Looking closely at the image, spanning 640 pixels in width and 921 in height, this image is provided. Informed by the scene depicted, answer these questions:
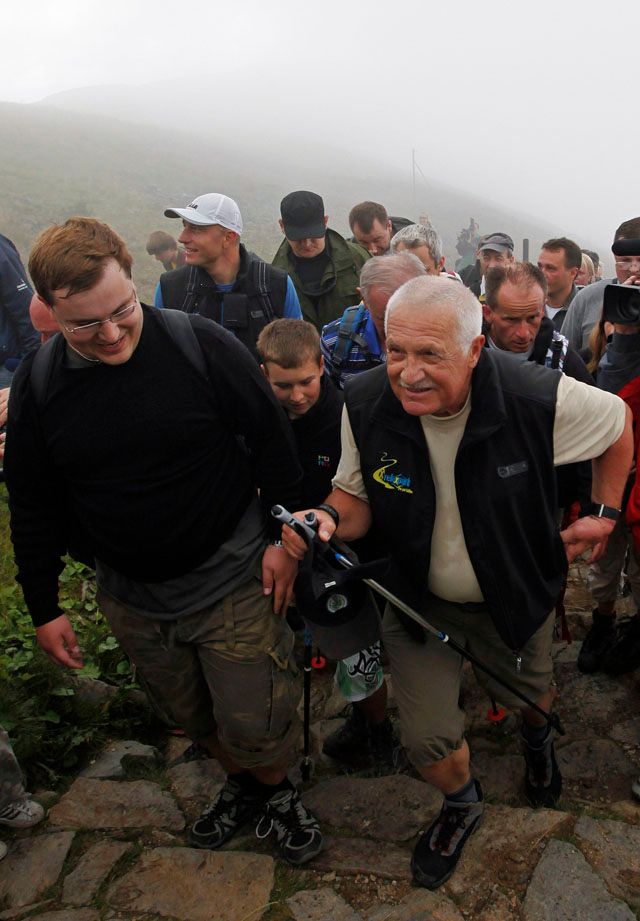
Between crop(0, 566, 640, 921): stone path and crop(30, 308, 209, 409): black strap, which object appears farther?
crop(0, 566, 640, 921): stone path

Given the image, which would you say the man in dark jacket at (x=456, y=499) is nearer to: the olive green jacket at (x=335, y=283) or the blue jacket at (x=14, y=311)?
the olive green jacket at (x=335, y=283)

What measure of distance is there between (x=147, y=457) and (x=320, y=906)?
207 cm

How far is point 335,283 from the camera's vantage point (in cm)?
619

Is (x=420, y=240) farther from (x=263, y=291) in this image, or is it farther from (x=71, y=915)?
(x=71, y=915)

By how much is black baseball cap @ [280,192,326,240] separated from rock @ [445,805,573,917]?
182 inches

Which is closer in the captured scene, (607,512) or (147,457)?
(147,457)

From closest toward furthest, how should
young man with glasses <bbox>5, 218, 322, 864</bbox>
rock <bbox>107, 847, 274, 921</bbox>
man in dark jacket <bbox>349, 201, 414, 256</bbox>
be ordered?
young man with glasses <bbox>5, 218, 322, 864</bbox> < rock <bbox>107, 847, 274, 921</bbox> < man in dark jacket <bbox>349, 201, 414, 256</bbox>

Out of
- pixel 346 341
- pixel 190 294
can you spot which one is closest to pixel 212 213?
pixel 190 294

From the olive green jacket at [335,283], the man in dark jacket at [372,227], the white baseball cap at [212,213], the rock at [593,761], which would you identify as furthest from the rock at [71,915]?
the man in dark jacket at [372,227]

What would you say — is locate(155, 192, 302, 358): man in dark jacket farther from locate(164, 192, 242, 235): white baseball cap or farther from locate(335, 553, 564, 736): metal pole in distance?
locate(335, 553, 564, 736): metal pole in distance

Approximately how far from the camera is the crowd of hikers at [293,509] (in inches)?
110

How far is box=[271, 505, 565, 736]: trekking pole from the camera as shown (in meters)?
2.89

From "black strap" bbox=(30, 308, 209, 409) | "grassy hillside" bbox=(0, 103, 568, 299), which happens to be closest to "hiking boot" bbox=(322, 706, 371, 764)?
"black strap" bbox=(30, 308, 209, 409)

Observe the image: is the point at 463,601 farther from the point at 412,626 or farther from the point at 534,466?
the point at 534,466
